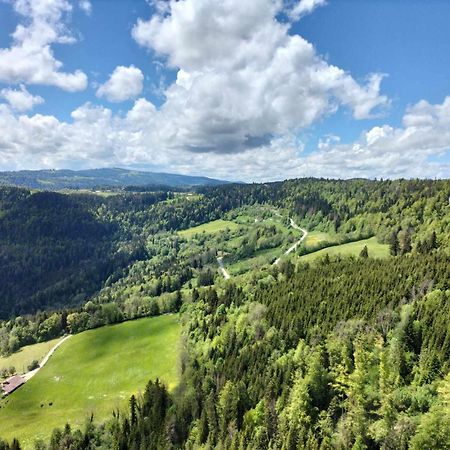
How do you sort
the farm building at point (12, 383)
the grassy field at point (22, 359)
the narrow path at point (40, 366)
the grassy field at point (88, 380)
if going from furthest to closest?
the grassy field at point (22, 359) → the narrow path at point (40, 366) → the farm building at point (12, 383) → the grassy field at point (88, 380)

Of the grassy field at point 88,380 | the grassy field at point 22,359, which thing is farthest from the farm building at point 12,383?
the grassy field at point 22,359

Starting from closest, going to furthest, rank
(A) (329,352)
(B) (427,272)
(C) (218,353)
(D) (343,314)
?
(A) (329,352), (D) (343,314), (B) (427,272), (C) (218,353)

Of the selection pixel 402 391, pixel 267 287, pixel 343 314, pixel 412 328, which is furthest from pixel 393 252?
pixel 402 391

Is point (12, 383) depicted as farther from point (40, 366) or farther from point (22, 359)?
point (22, 359)

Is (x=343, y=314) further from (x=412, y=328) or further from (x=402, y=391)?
(x=402, y=391)

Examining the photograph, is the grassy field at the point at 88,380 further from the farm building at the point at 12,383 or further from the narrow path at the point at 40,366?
the narrow path at the point at 40,366

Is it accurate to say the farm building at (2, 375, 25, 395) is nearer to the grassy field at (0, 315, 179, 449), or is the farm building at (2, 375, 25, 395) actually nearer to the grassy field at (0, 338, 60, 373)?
the grassy field at (0, 315, 179, 449)

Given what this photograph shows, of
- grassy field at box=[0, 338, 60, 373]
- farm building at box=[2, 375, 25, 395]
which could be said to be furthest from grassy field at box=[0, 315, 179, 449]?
grassy field at box=[0, 338, 60, 373]
